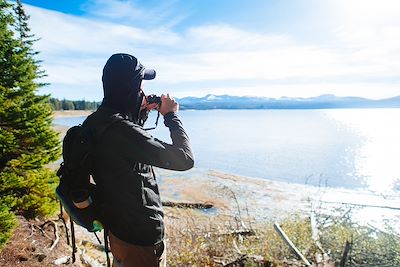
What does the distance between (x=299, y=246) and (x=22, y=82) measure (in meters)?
7.60

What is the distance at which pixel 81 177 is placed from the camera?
7.89ft

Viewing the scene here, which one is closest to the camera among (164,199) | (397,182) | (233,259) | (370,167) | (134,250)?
(134,250)

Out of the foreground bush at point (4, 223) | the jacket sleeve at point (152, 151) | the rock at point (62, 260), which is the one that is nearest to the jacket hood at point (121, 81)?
the jacket sleeve at point (152, 151)

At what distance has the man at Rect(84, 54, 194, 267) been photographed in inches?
90.6

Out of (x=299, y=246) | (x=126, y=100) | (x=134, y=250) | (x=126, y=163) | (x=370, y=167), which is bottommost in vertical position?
(x=370, y=167)

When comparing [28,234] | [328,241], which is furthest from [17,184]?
[328,241]

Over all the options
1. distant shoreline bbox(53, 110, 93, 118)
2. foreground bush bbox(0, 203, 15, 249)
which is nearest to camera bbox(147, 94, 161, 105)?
foreground bush bbox(0, 203, 15, 249)

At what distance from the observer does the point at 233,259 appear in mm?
6484

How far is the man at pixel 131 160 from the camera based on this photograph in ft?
7.55

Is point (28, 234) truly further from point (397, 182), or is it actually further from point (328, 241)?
point (397, 182)

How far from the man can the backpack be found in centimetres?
4

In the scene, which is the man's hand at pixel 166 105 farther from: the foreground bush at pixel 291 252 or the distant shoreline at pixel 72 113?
the distant shoreline at pixel 72 113

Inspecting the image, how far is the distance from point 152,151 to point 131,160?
19 centimetres

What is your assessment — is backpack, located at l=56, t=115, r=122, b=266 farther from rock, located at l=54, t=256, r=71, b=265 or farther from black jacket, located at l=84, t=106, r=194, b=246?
rock, located at l=54, t=256, r=71, b=265
